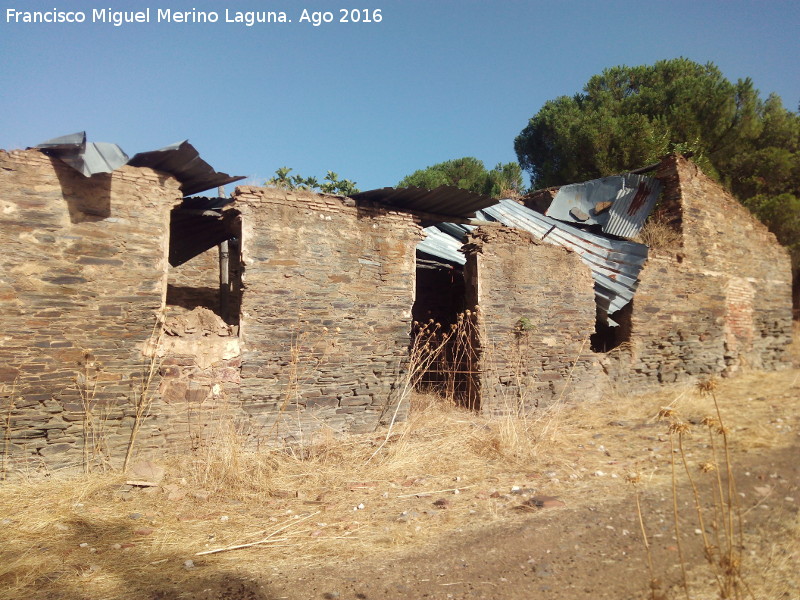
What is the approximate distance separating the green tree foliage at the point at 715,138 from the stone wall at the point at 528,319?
8.27m

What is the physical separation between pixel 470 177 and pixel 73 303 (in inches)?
800

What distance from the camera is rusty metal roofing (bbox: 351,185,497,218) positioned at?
6.48m

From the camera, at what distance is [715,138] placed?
1523 centimetres

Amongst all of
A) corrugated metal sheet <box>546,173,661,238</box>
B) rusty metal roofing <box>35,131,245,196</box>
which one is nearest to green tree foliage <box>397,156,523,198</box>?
corrugated metal sheet <box>546,173,661,238</box>

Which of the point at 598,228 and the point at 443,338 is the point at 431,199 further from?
the point at 598,228

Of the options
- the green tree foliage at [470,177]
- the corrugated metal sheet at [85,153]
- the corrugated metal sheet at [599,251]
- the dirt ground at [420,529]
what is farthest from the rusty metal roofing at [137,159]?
the green tree foliage at [470,177]

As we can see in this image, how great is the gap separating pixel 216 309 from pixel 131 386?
498 cm

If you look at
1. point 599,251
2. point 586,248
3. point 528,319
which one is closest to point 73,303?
point 528,319

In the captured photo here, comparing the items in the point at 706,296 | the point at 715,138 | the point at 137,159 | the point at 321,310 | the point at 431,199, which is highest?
the point at 715,138

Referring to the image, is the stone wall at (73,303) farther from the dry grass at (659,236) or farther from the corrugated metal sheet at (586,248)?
the dry grass at (659,236)

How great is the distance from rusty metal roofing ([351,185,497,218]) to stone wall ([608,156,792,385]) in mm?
4029

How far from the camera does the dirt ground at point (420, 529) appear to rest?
3223mm

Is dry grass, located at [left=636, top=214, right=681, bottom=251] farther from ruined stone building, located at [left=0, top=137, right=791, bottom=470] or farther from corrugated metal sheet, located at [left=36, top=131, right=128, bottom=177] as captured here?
corrugated metal sheet, located at [left=36, top=131, right=128, bottom=177]

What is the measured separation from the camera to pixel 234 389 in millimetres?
5797
